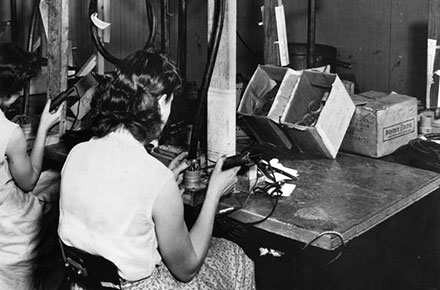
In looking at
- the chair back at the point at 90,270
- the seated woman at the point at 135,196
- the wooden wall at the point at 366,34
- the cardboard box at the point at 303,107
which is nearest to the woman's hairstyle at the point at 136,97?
the seated woman at the point at 135,196

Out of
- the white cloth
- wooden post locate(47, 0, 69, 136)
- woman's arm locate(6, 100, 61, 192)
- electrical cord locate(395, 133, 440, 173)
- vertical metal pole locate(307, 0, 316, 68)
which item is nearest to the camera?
the white cloth

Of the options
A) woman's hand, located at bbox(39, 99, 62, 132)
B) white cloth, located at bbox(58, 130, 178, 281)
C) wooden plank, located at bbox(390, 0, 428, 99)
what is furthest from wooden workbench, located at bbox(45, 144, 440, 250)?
wooden plank, located at bbox(390, 0, 428, 99)

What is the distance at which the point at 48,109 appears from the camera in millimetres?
2697

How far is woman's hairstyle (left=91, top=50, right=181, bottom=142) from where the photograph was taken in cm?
180

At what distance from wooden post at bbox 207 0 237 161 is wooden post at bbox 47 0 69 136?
1.03m

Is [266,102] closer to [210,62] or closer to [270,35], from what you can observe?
[270,35]

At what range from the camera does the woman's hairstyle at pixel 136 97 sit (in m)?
1.80

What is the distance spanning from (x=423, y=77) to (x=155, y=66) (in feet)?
10.3

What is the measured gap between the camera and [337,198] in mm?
2213

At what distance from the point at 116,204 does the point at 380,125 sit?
1.60 metres

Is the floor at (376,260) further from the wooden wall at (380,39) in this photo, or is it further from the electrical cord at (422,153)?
the wooden wall at (380,39)

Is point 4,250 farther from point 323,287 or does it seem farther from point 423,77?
point 423,77

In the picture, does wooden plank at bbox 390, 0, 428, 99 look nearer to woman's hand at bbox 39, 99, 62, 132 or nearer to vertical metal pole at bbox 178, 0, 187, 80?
vertical metal pole at bbox 178, 0, 187, 80

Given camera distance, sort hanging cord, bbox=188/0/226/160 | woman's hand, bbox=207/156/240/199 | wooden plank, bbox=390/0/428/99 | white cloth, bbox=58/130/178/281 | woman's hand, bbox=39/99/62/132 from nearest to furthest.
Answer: white cloth, bbox=58/130/178/281
woman's hand, bbox=207/156/240/199
hanging cord, bbox=188/0/226/160
woman's hand, bbox=39/99/62/132
wooden plank, bbox=390/0/428/99
